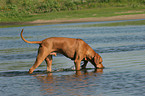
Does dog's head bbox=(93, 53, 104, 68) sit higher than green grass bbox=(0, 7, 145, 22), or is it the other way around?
dog's head bbox=(93, 53, 104, 68)

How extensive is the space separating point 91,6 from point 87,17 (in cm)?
1228

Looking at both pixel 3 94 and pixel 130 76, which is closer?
pixel 3 94

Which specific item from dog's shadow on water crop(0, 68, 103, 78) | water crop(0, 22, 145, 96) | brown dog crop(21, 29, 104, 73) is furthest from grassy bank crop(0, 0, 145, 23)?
brown dog crop(21, 29, 104, 73)

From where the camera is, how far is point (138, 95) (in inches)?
360

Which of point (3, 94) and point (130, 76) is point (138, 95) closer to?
point (130, 76)

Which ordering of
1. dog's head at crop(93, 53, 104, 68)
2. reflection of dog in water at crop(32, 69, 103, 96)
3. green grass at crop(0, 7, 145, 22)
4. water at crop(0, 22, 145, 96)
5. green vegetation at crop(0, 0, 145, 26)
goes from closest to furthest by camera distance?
water at crop(0, 22, 145, 96) → reflection of dog in water at crop(32, 69, 103, 96) → dog's head at crop(93, 53, 104, 68) → green grass at crop(0, 7, 145, 22) → green vegetation at crop(0, 0, 145, 26)

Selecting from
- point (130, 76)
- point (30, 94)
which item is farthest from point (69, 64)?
point (30, 94)

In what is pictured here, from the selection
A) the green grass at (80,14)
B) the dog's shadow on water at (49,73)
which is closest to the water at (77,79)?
the dog's shadow on water at (49,73)

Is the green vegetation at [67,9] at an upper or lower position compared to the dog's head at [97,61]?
lower

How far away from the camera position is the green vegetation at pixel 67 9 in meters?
61.0

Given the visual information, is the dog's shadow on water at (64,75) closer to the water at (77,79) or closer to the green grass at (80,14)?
the water at (77,79)

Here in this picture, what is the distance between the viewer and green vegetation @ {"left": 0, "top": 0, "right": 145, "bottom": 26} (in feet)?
200

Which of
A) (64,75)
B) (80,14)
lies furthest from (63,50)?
(80,14)

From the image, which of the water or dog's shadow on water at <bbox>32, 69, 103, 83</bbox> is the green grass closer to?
the water
